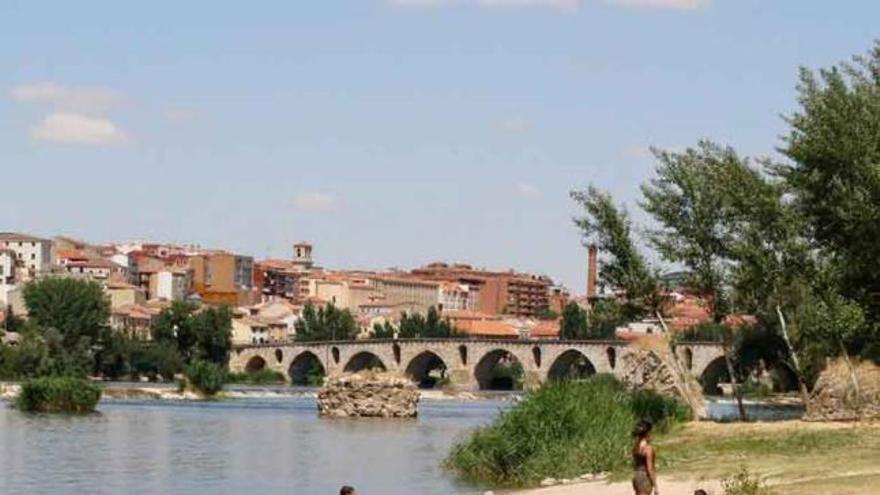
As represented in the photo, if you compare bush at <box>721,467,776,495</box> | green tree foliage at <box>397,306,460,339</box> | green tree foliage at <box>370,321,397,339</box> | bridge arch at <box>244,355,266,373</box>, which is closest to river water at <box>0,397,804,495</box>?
bush at <box>721,467,776,495</box>

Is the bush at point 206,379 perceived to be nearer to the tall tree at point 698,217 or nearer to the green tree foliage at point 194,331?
the green tree foliage at point 194,331

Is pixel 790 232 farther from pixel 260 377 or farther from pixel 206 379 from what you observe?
pixel 260 377

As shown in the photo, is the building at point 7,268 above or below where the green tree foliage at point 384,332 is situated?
above

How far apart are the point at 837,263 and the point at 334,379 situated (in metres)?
39.8

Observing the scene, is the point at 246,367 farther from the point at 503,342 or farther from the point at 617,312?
the point at 617,312

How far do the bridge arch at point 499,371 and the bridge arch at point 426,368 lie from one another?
9.44 feet

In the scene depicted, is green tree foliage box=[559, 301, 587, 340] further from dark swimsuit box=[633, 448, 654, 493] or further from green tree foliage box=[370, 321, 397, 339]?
dark swimsuit box=[633, 448, 654, 493]

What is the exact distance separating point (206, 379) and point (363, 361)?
5571 centimetres

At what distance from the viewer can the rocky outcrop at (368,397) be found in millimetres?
75562

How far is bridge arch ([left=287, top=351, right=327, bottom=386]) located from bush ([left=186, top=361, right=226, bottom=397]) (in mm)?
53688

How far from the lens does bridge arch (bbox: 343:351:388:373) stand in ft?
494

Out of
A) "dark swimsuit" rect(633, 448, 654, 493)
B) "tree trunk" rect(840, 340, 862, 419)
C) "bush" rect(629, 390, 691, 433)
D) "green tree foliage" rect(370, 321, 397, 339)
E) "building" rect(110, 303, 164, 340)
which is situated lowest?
"dark swimsuit" rect(633, 448, 654, 493)

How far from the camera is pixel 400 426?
65938mm

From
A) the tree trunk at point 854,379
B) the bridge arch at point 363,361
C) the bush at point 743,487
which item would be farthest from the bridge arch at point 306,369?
the bush at point 743,487
